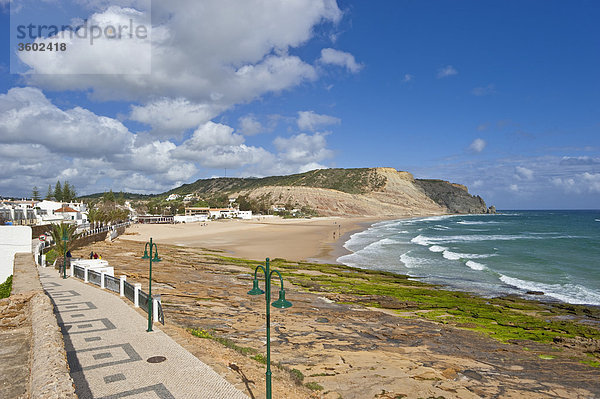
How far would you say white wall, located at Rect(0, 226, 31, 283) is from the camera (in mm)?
24719

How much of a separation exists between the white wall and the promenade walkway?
1430 centimetres

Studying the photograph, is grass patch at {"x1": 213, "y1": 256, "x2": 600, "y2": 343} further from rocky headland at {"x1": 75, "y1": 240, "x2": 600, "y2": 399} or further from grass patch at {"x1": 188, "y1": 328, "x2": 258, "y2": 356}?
grass patch at {"x1": 188, "y1": 328, "x2": 258, "y2": 356}

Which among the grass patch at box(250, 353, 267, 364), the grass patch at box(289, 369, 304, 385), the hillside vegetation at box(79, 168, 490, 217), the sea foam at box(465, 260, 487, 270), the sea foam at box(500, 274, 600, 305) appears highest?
the hillside vegetation at box(79, 168, 490, 217)

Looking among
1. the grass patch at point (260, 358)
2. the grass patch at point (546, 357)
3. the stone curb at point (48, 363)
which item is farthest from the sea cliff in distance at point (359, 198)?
the stone curb at point (48, 363)

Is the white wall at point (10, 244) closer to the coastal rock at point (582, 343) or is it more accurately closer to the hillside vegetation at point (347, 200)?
the coastal rock at point (582, 343)

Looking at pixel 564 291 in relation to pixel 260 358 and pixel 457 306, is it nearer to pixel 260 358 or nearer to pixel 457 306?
pixel 457 306

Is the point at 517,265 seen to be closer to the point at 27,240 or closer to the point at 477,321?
the point at 477,321

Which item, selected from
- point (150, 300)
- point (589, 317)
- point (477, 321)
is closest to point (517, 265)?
point (589, 317)

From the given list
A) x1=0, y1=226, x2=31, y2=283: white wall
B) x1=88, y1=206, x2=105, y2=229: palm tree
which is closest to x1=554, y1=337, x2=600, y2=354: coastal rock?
x1=0, y1=226, x2=31, y2=283: white wall

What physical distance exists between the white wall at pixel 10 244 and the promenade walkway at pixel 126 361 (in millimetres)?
14297

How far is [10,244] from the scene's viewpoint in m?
25.6

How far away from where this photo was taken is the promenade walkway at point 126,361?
800 cm

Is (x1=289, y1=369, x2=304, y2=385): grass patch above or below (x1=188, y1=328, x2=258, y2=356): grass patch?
below

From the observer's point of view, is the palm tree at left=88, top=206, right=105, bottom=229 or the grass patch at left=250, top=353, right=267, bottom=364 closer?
the grass patch at left=250, top=353, right=267, bottom=364
